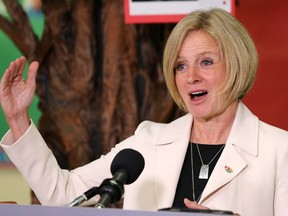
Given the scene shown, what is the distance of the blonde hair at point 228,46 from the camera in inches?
103

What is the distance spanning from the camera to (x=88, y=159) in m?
4.34

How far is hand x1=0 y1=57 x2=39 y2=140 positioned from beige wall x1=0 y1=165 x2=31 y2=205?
1862 millimetres

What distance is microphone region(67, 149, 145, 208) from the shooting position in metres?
1.83

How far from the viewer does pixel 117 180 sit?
1904mm

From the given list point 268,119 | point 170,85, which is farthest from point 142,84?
point 170,85

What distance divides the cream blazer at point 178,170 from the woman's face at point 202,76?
11 centimetres

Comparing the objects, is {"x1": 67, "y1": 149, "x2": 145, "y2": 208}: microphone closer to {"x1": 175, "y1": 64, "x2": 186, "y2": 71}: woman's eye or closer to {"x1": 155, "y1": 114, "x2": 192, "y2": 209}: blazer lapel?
{"x1": 155, "y1": 114, "x2": 192, "y2": 209}: blazer lapel

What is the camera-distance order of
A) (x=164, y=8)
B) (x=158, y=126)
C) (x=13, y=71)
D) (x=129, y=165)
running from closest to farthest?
(x=129, y=165), (x=13, y=71), (x=158, y=126), (x=164, y=8)

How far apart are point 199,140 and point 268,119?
1346 mm

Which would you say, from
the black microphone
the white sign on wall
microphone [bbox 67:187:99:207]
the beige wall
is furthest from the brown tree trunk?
microphone [bbox 67:187:99:207]

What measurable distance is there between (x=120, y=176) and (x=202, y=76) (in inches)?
30.8

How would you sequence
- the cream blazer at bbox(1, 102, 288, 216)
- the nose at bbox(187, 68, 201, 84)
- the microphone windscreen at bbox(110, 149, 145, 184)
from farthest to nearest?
the nose at bbox(187, 68, 201, 84), the cream blazer at bbox(1, 102, 288, 216), the microphone windscreen at bbox(110, 149, 145, 184)

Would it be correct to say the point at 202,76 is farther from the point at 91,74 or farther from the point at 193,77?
the point at 91,74

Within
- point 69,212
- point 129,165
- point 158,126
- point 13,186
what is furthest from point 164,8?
point 69,212
